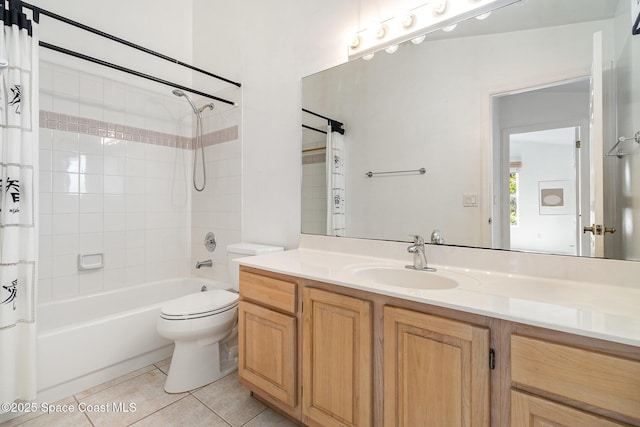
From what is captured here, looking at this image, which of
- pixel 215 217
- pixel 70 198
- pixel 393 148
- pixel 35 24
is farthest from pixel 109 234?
pixel 393 148

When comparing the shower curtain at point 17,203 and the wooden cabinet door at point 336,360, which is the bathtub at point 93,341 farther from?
the wooden cabinet door at point 336,360

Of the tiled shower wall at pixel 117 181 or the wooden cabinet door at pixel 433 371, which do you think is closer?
the wooden cabinet door at pixel 433 371

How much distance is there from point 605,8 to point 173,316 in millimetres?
2369

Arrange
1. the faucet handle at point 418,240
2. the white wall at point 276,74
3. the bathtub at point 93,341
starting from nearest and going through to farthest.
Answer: the faucet handle at point 418,240 → the bathtub at point 93,341 → the white wall at point 276,74

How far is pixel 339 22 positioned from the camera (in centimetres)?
176

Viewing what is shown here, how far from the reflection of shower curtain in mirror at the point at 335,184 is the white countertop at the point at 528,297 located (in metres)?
0.41

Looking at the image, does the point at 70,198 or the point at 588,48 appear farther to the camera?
the point at 70,198

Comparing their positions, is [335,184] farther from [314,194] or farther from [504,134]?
[504,134]

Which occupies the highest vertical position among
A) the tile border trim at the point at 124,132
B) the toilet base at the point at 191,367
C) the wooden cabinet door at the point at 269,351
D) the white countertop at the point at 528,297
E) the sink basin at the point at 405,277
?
the tile border trim at the point at 124,132

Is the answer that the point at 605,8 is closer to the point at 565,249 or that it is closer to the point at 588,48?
the point at 588,48

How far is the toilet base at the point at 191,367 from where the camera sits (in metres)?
1.69

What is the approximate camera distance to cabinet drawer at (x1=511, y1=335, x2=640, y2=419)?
64cm

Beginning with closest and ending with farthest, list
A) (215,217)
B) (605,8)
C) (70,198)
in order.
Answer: (605,8) → (70,198) → (215,217)

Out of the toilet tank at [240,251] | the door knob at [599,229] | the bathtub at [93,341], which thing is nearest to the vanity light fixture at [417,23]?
the door knob at [599,229]
